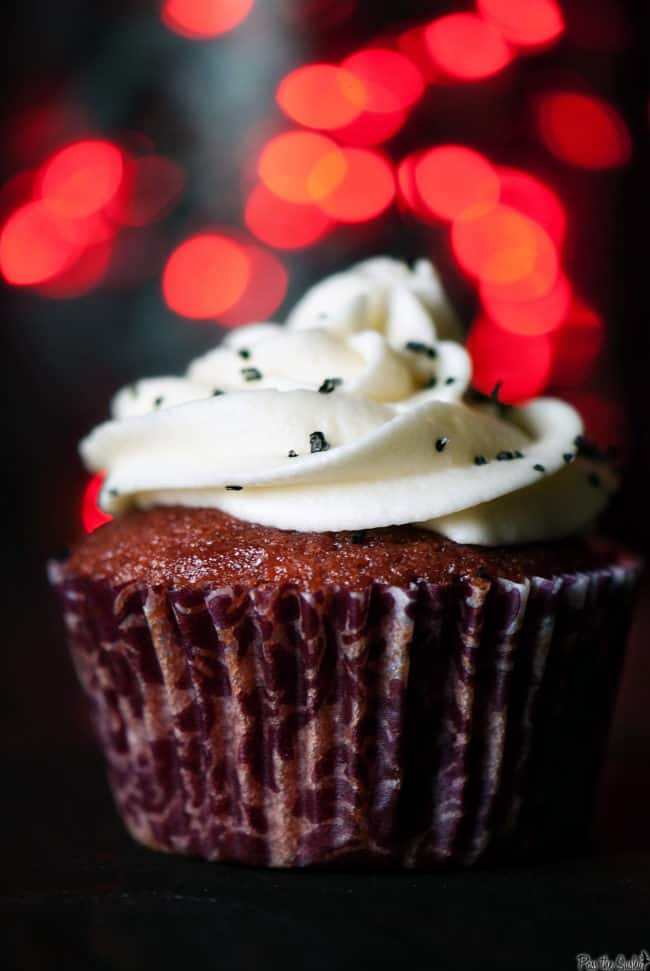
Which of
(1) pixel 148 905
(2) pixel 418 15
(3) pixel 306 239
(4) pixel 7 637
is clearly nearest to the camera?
(1) pixel 148 905

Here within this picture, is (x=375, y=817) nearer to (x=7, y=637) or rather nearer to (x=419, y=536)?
(x=419, y=536)

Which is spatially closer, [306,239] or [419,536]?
[419,536]

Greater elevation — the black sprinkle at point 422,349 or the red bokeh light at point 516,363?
the black sprinkle at point 422,349

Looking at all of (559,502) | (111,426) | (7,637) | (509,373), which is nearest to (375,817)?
(559,502)

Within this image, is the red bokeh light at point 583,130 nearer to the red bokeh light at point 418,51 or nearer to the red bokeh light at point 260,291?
the red bokeh light at point 418,51

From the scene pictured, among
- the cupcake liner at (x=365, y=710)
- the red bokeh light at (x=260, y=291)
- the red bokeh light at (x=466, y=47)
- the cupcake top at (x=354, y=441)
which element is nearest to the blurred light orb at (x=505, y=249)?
the red bokeh light at (x=466, y=47)

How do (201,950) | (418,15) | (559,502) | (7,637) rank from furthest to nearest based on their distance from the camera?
(418,15), (7,637), (559,502), (201,950)

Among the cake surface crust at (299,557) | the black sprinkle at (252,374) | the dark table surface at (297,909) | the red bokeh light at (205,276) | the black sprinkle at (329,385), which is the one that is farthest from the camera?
the red bokeh light at (205,276)

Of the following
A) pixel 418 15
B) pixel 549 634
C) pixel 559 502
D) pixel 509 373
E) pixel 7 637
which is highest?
pixel 418 15

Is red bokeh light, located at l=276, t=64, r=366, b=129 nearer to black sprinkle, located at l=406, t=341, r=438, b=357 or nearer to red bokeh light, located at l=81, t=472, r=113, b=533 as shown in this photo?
red bokeh light, located at l=81, t=472, r=113, b=533
